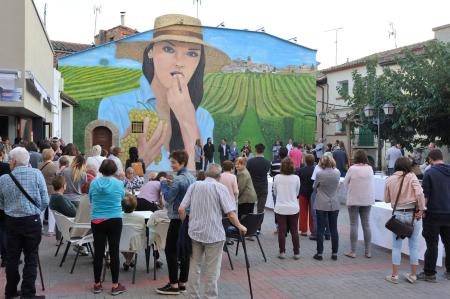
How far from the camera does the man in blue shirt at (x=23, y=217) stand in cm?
587

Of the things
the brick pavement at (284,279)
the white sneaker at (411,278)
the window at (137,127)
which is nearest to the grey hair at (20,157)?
the brick pavement at (284,279)

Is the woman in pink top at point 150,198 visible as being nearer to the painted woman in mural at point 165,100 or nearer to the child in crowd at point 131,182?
the child in crowd at point 131,182

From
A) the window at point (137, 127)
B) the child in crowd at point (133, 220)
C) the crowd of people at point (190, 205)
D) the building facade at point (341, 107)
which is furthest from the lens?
the building facade at point (341, 107)

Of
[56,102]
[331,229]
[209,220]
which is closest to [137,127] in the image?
[56,102]

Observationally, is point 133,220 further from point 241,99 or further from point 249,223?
point 241,99

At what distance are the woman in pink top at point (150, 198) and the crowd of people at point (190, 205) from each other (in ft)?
0.05

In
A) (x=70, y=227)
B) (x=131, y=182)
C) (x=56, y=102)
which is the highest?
(x=56, y=102)

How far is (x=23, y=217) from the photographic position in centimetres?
587

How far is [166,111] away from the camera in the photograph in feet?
86.2

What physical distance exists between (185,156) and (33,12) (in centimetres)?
1058

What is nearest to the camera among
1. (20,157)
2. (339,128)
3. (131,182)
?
(20,157)

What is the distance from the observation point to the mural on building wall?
25.8m

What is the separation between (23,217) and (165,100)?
67.8 feet

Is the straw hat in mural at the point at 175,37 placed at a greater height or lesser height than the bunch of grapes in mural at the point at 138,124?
greater
